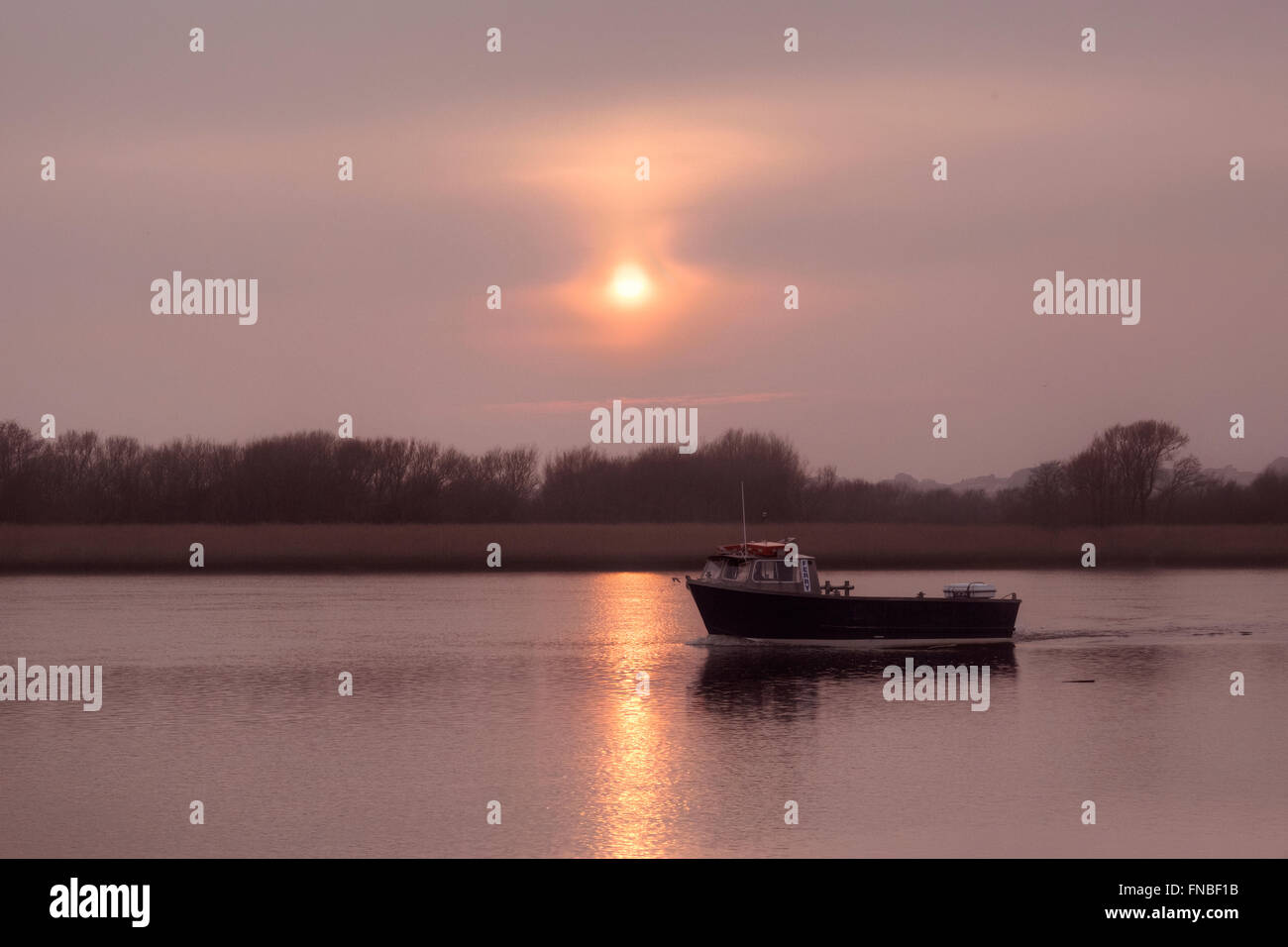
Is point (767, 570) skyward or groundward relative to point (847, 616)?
skyward

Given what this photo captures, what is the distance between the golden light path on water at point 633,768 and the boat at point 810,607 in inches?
116

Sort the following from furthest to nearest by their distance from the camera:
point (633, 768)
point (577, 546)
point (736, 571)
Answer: point (577, 546)
point (736, 571)
point (633, 768)

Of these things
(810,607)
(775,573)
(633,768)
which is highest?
(775,573)

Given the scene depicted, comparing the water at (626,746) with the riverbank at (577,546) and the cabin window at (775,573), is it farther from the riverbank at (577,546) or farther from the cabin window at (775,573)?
the riverbank at (577,546)

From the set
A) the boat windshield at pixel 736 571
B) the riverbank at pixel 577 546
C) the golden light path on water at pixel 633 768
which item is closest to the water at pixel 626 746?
the golden light path on water at pixel 633 768

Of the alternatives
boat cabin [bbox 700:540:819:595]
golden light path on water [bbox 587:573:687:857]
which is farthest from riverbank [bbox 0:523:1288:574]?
boat cabin [bbox 700:540:819:595]

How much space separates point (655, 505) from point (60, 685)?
8365cm

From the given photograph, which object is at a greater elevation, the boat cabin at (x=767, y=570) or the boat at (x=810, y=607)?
the boat cabin at (x=767, y=570)

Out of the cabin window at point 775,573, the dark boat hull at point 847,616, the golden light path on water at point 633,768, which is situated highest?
the cabin window at point 775,573

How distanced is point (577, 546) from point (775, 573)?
61127 mm

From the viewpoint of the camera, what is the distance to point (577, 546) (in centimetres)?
10269

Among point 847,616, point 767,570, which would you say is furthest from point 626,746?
point 847,616

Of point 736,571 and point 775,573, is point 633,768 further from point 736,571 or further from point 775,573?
point 736,571

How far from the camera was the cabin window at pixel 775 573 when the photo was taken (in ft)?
138
